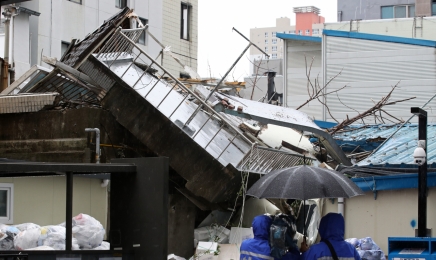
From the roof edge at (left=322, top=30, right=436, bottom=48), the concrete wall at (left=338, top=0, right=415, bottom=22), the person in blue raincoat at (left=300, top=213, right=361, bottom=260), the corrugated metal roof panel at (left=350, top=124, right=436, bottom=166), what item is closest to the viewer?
the person in blue raincoat at (left=300, top=213, right=361, bottom=260)

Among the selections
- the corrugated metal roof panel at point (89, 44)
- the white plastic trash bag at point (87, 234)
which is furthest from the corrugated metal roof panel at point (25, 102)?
the white plastic trash bag at point (87, 234)

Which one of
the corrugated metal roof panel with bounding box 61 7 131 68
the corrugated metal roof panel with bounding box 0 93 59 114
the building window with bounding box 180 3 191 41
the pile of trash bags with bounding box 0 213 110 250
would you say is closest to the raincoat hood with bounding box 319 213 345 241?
the pile of trash bags with bounding box 0 213 110 250

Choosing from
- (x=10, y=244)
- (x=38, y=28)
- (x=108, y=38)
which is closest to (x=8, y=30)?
(x=38, y=28)

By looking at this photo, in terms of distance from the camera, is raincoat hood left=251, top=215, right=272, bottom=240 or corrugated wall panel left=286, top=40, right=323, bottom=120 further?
corrugated wall panel left=286, top=40, right=323, bottom=120

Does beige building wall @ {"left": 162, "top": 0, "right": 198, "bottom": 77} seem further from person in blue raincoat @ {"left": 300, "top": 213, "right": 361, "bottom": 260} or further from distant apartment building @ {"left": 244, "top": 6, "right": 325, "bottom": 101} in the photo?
person in blue raincoat @ {"left": 300, "top": 213, "right": 361, "bottom": 260}

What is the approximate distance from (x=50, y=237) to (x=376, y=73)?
556 inches

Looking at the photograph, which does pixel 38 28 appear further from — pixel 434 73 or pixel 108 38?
pixel 434 73

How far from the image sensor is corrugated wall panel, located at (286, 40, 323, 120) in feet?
77.8

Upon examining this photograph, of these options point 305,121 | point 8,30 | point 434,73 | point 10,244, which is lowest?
point 10,244

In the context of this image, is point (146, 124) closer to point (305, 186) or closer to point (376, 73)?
point (305, 186)

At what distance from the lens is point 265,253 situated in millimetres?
6844

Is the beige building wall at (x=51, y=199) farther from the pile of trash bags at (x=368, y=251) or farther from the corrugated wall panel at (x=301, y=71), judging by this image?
the corrugated wall panel at (x=301, y=71)

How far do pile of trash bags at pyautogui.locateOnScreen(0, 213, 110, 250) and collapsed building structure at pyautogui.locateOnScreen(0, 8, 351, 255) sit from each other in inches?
131

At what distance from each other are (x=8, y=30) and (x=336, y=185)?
1686 cm
